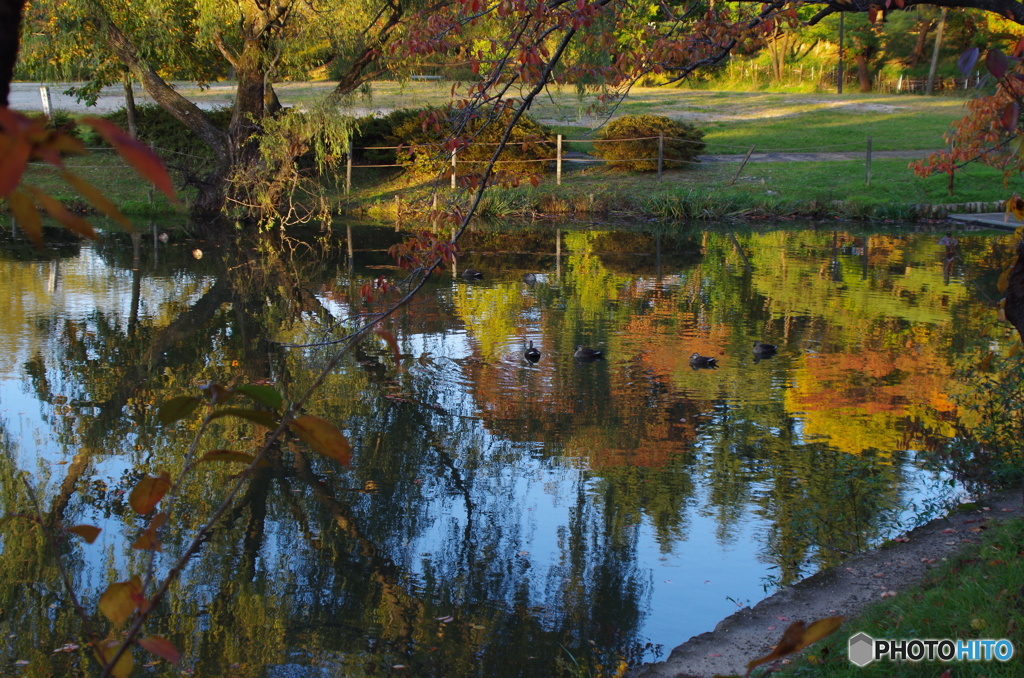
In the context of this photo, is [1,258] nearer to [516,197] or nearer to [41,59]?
[41,59]

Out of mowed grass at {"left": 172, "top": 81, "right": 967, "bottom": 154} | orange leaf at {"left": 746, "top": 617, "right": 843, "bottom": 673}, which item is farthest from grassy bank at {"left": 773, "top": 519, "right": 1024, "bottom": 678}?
mowed grass at {"left": 172, "top": 81, "right": 967, "bottom": 154}

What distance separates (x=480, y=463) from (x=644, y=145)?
19.9 meters

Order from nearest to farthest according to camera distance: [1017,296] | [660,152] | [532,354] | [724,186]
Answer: [1017,296]
[532,354]
[724,186]
[660,152]

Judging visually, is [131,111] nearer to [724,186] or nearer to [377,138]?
[377,138]

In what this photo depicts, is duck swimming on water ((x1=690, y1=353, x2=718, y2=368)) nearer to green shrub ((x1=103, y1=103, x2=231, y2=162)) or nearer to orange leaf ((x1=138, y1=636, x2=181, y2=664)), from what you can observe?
orange leaf ((x1=138, y1=636, x2=181, y2=664))

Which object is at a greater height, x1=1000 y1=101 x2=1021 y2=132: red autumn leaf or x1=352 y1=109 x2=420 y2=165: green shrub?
x1=352 y1=109 x2=420 y2=165: green shrub

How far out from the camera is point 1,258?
16.4 metres

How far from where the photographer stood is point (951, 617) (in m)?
3.92

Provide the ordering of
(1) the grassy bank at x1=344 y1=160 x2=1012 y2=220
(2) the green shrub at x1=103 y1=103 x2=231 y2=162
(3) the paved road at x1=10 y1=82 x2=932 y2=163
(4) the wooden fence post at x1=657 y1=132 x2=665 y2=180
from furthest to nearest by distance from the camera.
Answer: (3) the paved road at x1=10 y1=82 x2=932 y2=163, (2) the green shrub at x1=103 y1=103 x2=231 y2=162, (4) the wooden fence post at x1=657 y1=132 x2=665 y2=180, (1) the grassy bank at x1=344 y1=160 x2=1012 y2=220

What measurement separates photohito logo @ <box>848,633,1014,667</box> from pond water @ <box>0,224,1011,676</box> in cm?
114

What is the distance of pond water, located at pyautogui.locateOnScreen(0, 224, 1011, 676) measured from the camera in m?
4.96

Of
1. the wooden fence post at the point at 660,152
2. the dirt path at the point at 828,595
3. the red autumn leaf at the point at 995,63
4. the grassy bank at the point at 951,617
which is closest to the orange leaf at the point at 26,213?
the red autumn leaf at the point at 995,63

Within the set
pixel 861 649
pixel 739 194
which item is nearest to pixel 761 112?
pixel 739 194

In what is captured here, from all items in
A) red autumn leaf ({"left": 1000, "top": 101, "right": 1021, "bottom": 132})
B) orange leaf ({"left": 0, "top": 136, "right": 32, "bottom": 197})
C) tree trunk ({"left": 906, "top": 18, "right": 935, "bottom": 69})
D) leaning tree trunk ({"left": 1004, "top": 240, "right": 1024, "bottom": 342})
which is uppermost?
tree trunk ({"left": 906, "top": 18, "right": 935, "bottom": 69})
